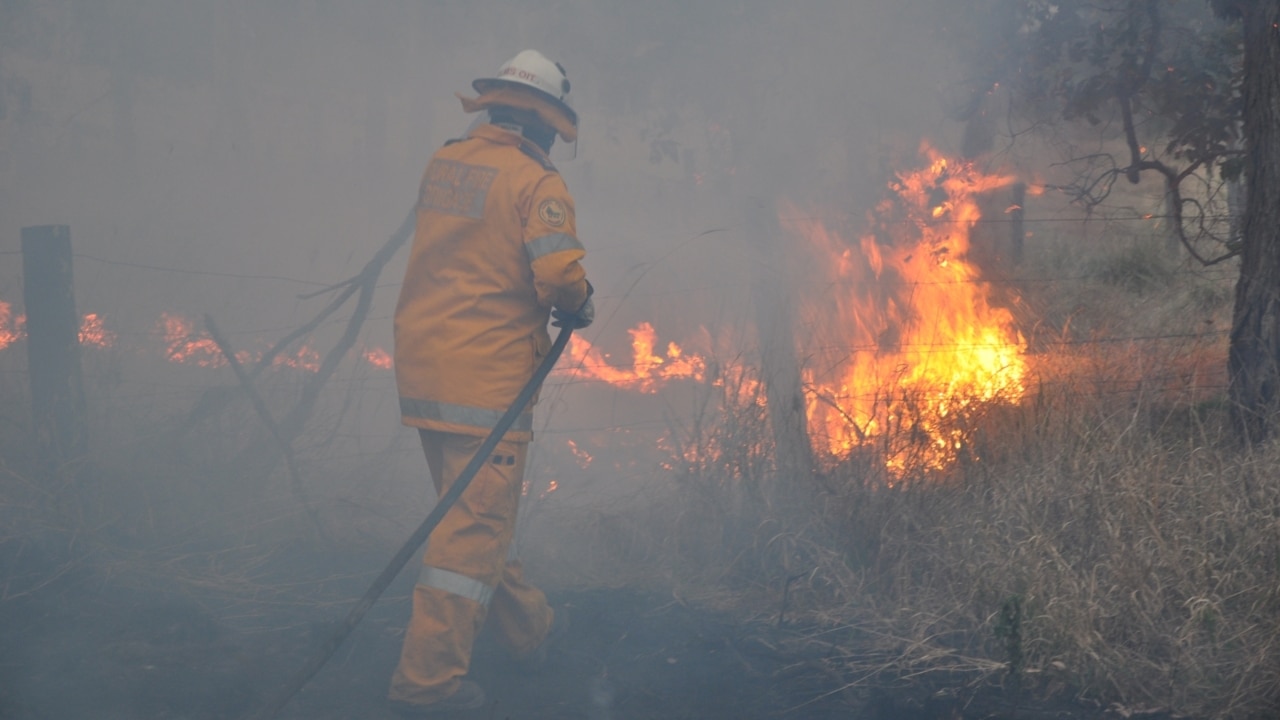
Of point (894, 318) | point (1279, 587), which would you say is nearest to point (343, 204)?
point (894, 318)

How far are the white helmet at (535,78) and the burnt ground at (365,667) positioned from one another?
2.07 metres

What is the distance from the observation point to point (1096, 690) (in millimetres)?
3352

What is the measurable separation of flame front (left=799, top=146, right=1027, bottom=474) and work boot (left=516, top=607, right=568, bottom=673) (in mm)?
1645

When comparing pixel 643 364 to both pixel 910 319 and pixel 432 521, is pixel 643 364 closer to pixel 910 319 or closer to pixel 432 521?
pixel 910 319

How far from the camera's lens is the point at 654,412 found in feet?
24.9

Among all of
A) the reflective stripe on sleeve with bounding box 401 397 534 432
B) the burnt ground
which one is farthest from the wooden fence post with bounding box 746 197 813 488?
the reflective stripe on sleeve with bounding box 401 397 534 432

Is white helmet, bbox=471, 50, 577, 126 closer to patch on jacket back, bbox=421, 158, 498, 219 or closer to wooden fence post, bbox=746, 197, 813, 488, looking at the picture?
patch on jacket back, bbox=421, 158, 498, 219

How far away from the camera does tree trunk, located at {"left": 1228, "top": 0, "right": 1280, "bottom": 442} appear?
15.4ft

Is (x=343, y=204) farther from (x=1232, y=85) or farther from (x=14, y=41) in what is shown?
(x=1232, y=85)

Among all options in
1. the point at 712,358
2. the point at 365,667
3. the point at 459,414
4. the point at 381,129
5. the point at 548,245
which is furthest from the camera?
the point at 381,129

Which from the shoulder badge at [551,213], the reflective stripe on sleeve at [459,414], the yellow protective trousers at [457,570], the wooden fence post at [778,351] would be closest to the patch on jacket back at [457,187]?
the shoulder badge at [551,213]

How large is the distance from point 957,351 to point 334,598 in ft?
13.7

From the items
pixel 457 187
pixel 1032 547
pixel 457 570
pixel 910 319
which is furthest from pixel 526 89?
pixel 910 319

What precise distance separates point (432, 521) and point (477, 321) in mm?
702
